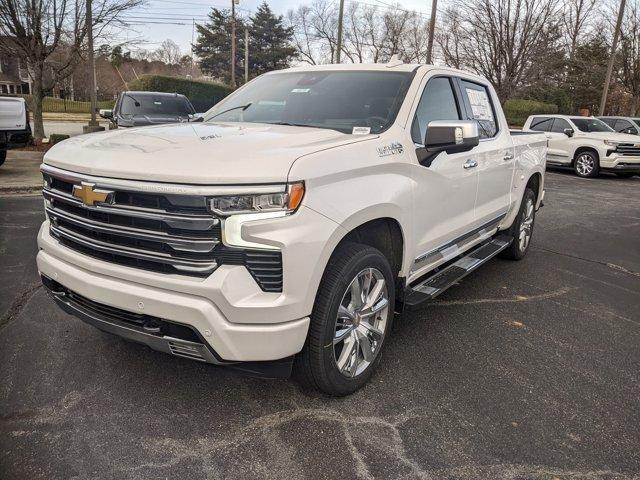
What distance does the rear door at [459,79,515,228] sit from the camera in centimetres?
434

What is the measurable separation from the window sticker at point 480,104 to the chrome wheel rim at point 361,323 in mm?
2229

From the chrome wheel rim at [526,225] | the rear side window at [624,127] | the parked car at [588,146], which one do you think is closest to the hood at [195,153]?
the chrome wheel rim at [526,225]

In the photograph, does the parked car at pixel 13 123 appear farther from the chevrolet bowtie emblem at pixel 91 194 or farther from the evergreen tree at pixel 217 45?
the evergreen tree at pixel 217 45

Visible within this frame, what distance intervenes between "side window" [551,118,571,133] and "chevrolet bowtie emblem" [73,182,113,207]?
51.6 ft

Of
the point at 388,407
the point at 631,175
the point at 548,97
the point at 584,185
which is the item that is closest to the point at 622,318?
the point at 388,407

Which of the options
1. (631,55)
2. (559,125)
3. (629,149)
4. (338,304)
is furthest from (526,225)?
(631,55)

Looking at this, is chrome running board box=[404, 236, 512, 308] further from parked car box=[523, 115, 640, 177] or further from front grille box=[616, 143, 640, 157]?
front grille box=[616, 143, 640, 157]

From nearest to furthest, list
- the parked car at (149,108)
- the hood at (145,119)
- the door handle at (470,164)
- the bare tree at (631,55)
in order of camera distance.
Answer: the door handle at (470,164) → the hood at (145,119) → the parked car at (149,108) → the bare tree at (631,55)

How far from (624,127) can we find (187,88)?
2649cm

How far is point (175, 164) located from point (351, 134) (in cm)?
119

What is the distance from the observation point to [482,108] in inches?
187

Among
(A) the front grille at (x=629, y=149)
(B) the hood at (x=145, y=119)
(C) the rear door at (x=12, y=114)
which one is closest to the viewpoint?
(C) the rear door at (x=12, y=114)

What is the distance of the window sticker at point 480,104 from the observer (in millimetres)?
4508

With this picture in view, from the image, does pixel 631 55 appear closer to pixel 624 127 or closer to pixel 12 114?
pixel 624 127
